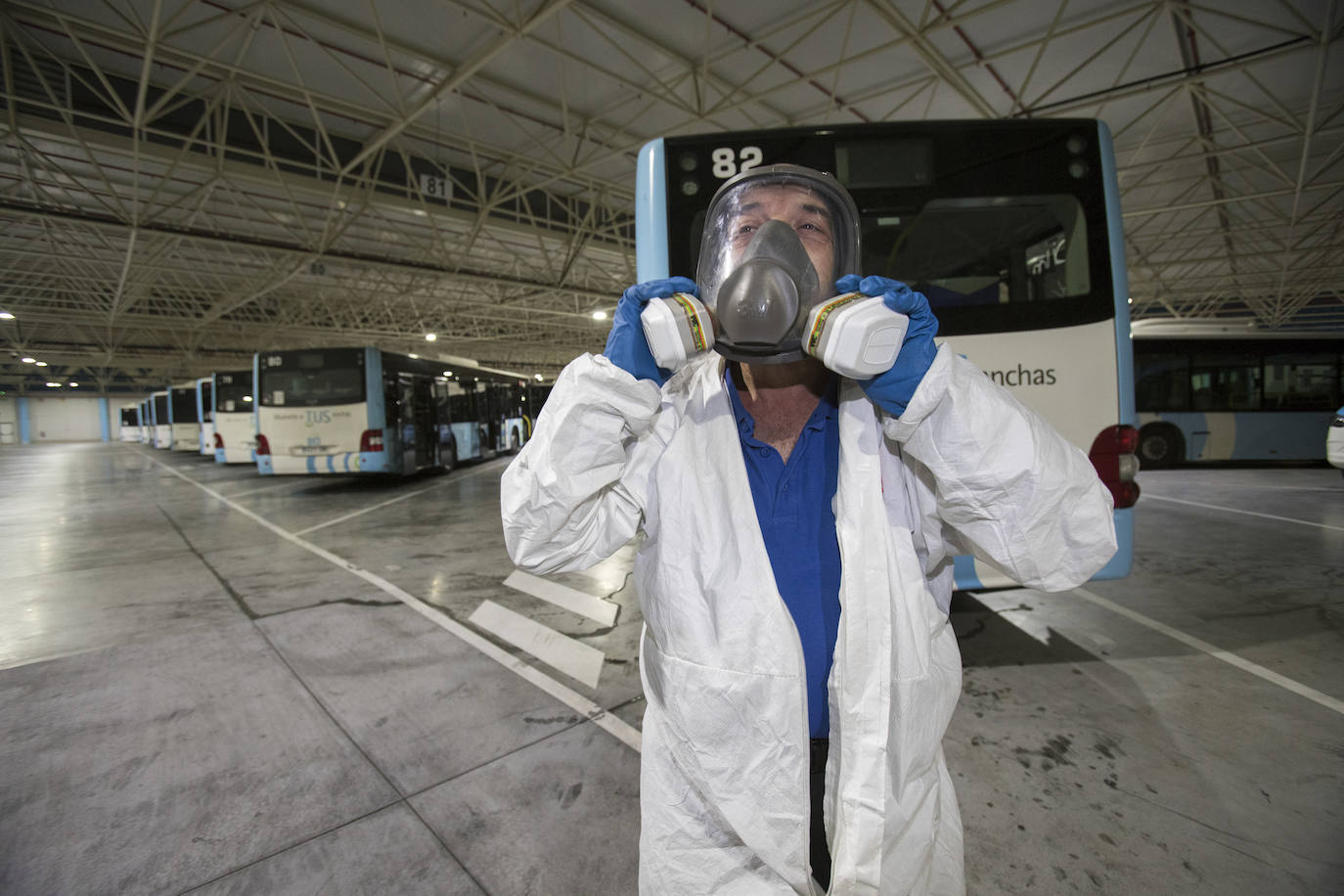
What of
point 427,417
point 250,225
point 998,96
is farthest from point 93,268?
point 998,96

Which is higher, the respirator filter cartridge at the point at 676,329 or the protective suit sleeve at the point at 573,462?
the respirator filter cartridge at the point at 676,329

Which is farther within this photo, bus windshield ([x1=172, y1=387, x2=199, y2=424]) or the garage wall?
the garage wall

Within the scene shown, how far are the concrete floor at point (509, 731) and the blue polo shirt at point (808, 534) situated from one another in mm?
1239

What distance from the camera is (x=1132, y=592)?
14.6ft

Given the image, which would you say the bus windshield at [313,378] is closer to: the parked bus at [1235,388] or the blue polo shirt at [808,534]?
the blue polo shirt at [808,534]

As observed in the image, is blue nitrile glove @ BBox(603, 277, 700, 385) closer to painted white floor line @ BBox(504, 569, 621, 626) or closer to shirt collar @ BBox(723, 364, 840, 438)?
shirt collar @ BBox(723, 364, 840, 438)

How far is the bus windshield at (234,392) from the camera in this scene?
1594 cm

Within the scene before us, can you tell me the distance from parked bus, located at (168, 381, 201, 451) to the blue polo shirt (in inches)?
1227

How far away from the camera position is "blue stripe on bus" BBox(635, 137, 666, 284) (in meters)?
3.17

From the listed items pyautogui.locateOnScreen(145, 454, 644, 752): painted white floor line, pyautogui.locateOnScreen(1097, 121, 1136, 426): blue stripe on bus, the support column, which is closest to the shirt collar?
pyautogui.locateOnScreen(145, 454, 644, 752): painted white floor line

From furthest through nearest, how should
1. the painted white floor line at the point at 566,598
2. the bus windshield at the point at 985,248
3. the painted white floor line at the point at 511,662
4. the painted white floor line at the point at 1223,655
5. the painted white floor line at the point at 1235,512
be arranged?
the painted white floor line at the point at 1235,512 → the painted white floor line at the point at 566,598 → the bus windshield at the point at 985,248 → the painted white floor line at the point at 1223,655 → the painted white floor line at the point at 511,662

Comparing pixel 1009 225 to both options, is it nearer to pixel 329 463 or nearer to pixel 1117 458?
pixel 1117 458

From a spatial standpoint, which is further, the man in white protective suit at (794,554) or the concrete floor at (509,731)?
the concrete floor at (509,731)

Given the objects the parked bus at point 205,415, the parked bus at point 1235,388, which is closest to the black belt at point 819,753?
the parked bus at point 1235,388
